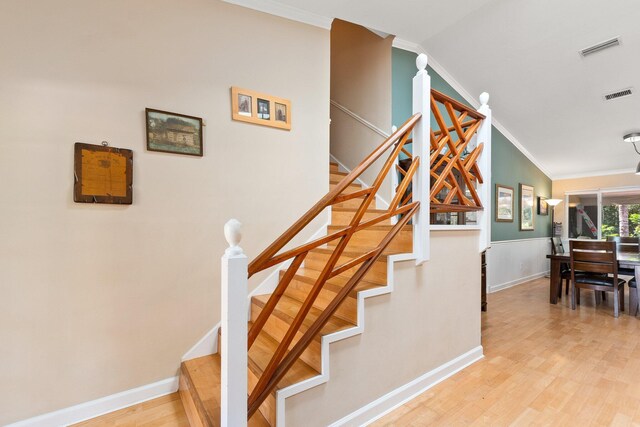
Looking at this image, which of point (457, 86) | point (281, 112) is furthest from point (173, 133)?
point (457, 86)

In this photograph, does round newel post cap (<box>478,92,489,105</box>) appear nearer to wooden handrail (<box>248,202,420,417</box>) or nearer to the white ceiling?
the white ceiling

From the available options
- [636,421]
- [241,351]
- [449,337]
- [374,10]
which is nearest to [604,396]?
[636,421]

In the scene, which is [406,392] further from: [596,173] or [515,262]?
[596,173]

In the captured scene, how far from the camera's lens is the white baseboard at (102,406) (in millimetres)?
1736

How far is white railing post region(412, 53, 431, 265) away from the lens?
198cm

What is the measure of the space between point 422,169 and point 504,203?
4226 mm

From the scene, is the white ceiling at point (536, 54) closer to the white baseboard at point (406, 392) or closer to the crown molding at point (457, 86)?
the crown molding at point (457, 86)

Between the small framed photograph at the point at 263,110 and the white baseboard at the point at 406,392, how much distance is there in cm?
221

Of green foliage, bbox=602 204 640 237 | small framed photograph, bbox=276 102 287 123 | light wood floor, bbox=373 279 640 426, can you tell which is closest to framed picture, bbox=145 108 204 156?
small framed photograph, bbox=276 102 287 123

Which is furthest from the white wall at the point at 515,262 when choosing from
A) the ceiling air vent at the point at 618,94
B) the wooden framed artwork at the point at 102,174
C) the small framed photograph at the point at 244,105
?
the wooden framed artwork at the point at 102,174

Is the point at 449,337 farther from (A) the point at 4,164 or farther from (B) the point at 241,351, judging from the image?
(A) the point at 4,164

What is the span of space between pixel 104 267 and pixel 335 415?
1687 millimetres

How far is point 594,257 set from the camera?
3.62m

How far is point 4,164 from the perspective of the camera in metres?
1.66
